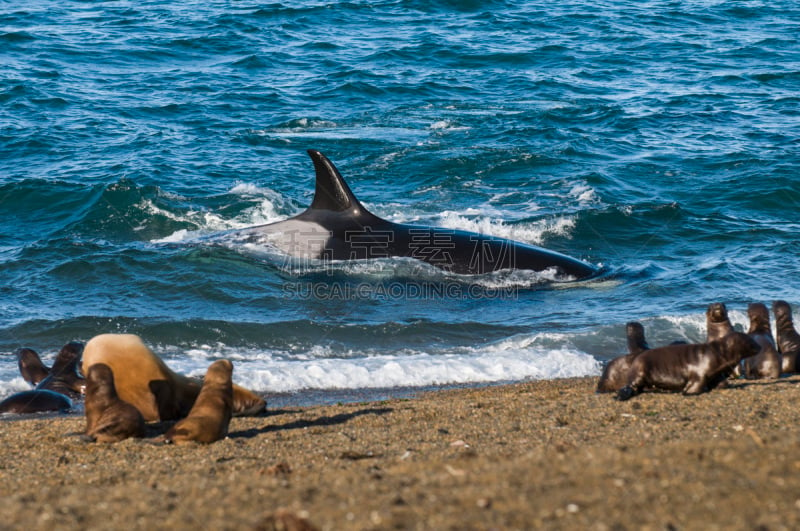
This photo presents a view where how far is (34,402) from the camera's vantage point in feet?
29.9

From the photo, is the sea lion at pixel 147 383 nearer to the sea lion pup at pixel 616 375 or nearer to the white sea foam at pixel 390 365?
the white sea foam at pixel 390 365

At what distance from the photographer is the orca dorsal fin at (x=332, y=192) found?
1422 cm

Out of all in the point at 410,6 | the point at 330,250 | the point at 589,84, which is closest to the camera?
the point at 330,250

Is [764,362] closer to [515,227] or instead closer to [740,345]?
[740,345]

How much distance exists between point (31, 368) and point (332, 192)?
19.3ft

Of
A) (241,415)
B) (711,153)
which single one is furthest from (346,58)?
(241,415)

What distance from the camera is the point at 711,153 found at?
22031 mm

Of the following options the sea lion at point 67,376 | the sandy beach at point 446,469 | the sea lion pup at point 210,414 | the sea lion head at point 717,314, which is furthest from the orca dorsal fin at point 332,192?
the sea lion pup at point 210,414

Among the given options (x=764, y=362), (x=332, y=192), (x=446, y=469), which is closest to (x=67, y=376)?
(x=332, y=192)

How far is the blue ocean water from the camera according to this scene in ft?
40.7

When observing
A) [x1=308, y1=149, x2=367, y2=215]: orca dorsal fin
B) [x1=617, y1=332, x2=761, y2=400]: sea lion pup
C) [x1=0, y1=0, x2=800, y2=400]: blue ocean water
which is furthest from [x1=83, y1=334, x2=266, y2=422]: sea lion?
[x1=308, y1=149, x2=367, y2=215]: orca dorsal fin

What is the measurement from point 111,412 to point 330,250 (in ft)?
25.2

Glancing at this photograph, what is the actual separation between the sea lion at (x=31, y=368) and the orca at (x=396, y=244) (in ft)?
17.9

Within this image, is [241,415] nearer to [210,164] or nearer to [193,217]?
[193,217]
